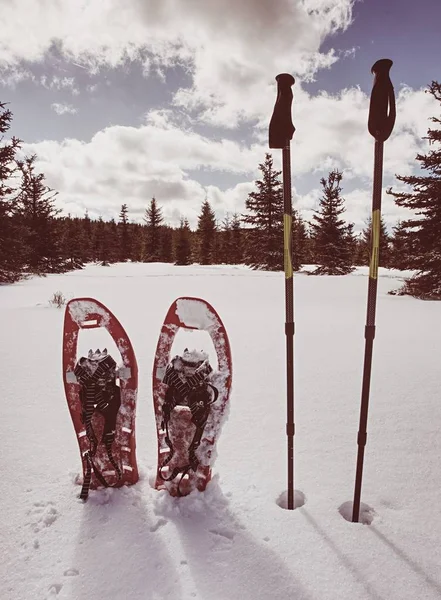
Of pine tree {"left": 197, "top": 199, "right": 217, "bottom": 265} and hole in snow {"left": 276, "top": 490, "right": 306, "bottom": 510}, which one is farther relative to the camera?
pine tree {"left": 197, "top": 199, "right": 217, "bottom": 265}

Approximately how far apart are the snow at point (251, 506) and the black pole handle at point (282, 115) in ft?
7.11

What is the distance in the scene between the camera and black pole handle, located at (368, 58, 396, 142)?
180 cm

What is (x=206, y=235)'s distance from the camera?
142ft

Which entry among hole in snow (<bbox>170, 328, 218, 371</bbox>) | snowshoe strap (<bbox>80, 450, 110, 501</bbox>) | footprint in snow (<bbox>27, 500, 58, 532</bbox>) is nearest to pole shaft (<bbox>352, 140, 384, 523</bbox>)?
snowshoe strap (<bbox>80, 450, 110, 501</bbox>)

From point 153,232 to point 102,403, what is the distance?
48078 mm

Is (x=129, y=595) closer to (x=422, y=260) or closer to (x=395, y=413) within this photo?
(x=395, y=413)

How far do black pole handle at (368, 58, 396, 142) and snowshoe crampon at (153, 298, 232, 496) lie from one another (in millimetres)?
1390

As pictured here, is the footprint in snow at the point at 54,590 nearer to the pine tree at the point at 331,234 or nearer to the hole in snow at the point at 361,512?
the hole in snow at the point at 361,512

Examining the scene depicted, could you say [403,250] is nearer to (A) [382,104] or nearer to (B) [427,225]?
(B) [427,225]

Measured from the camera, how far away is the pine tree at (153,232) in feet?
158

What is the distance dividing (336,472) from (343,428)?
2.08ft

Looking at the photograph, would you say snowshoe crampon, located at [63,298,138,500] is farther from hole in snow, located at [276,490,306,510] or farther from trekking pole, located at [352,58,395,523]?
trekking pole, located at [352,58,395,523]

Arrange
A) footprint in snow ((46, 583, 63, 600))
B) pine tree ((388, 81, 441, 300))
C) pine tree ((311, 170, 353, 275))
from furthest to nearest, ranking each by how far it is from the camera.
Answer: pine tree ((311, 170, 353, 275)) → pine tree ((388, 81, 441, 300)) → footprint in snow ((46, 583, 63, 600))

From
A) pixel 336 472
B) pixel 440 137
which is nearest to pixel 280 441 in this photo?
pixel 336 472
